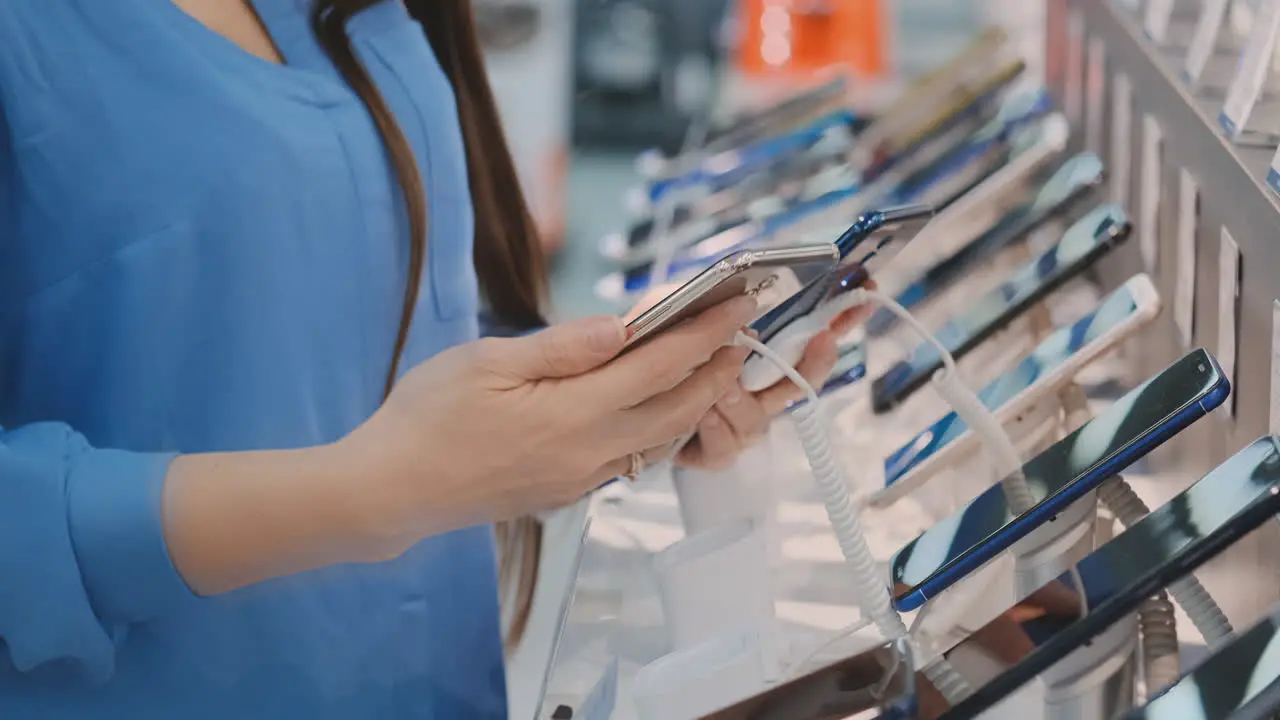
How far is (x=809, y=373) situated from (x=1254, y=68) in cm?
34

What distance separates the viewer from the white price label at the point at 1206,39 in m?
1.04

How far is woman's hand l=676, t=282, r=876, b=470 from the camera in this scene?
36.5 inches

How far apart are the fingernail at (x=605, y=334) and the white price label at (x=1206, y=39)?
0.63 m

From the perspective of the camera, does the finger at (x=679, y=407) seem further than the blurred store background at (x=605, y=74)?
No

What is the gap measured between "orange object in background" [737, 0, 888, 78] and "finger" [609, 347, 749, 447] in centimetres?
219

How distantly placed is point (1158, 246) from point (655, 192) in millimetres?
919

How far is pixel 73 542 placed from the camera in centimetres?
64

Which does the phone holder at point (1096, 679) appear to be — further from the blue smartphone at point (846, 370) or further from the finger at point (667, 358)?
the blue smartphone at point (846, 370)

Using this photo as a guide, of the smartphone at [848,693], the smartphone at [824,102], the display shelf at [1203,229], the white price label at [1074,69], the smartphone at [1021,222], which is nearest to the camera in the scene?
the smartphone at [848,693]

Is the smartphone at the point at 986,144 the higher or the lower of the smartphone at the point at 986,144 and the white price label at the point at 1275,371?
the lower

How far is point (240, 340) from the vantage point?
Result: 2.55ft

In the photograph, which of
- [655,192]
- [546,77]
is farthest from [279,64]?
[546,77]

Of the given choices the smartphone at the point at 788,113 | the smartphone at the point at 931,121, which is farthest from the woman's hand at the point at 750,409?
the smartphone at the point at 788,113

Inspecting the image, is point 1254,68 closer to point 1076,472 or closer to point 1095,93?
point 1076,472
